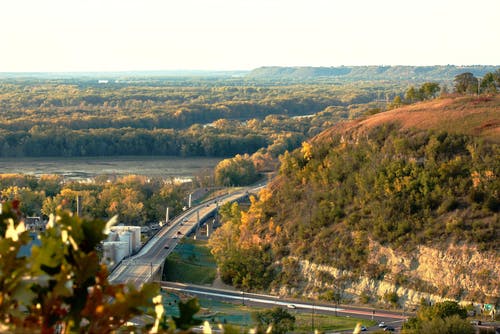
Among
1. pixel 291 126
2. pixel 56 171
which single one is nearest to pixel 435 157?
pixel 56 171

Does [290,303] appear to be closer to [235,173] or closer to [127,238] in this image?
[127,238]

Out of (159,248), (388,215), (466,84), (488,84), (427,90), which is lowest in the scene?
(159,248)

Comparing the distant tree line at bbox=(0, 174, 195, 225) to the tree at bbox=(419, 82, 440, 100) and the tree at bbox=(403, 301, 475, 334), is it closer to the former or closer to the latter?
the tree at bbox=(419, 82, 440, 100)

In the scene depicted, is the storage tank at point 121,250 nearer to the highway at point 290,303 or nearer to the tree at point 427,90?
the highway at point 290,303

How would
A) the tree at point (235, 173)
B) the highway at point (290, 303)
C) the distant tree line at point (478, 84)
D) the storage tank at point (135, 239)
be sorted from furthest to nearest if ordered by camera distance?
the tree at point (235, 173), the distant tree line at point (478, 84), the storage tank at point (135, 239), the highway at point (290, 303)

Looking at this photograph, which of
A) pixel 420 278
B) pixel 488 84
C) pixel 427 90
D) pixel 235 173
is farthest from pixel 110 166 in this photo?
pixel 420 278

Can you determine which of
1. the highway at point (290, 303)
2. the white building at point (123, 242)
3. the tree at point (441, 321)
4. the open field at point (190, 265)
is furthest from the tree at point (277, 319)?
the white building at point (123, 242)

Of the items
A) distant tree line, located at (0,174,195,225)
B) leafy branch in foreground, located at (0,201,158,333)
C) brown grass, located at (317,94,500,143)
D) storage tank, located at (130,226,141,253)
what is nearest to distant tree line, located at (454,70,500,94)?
brown grass, located at (317,94,500,143)
